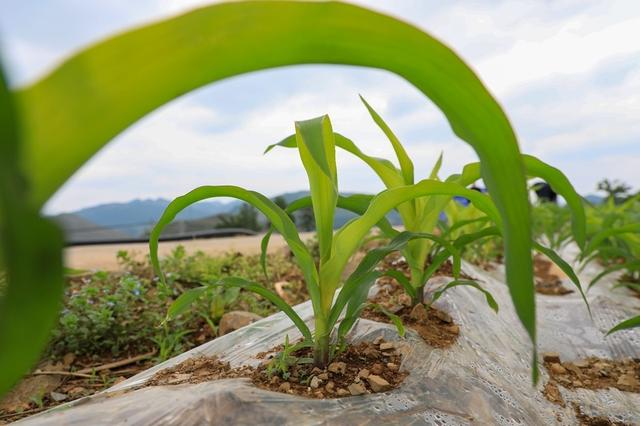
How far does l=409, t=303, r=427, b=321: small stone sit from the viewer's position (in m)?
1.10

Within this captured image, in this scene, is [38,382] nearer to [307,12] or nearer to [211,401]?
[211,401]

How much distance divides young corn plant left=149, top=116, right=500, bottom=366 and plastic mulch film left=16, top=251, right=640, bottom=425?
0.14 metres

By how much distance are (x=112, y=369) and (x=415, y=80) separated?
146 cm

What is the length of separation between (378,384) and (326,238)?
0.26 meters

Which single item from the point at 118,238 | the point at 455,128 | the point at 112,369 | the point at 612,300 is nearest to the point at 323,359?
the point at 455,128

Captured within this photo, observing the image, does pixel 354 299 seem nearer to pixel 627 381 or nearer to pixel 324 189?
pixel 324 189

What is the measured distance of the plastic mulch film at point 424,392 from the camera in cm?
62

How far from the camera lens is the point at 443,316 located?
1147 mm

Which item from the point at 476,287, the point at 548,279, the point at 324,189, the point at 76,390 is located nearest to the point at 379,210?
the point at 324,189

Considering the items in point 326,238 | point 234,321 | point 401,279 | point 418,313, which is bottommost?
point 234,321

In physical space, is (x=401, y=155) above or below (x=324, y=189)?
above


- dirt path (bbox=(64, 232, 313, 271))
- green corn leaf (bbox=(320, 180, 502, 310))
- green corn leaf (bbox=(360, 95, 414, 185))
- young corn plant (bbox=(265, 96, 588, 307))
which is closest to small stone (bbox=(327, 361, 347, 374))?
green corn leaf (bbox=(320, 180, 502, 310))

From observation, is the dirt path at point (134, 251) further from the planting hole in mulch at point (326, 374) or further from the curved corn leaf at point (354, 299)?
the curved corn leaf at point (354, 299)

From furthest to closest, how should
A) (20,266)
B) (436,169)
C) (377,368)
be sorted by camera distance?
1. (436,169)
2. (377,368)
3. (20,266)
